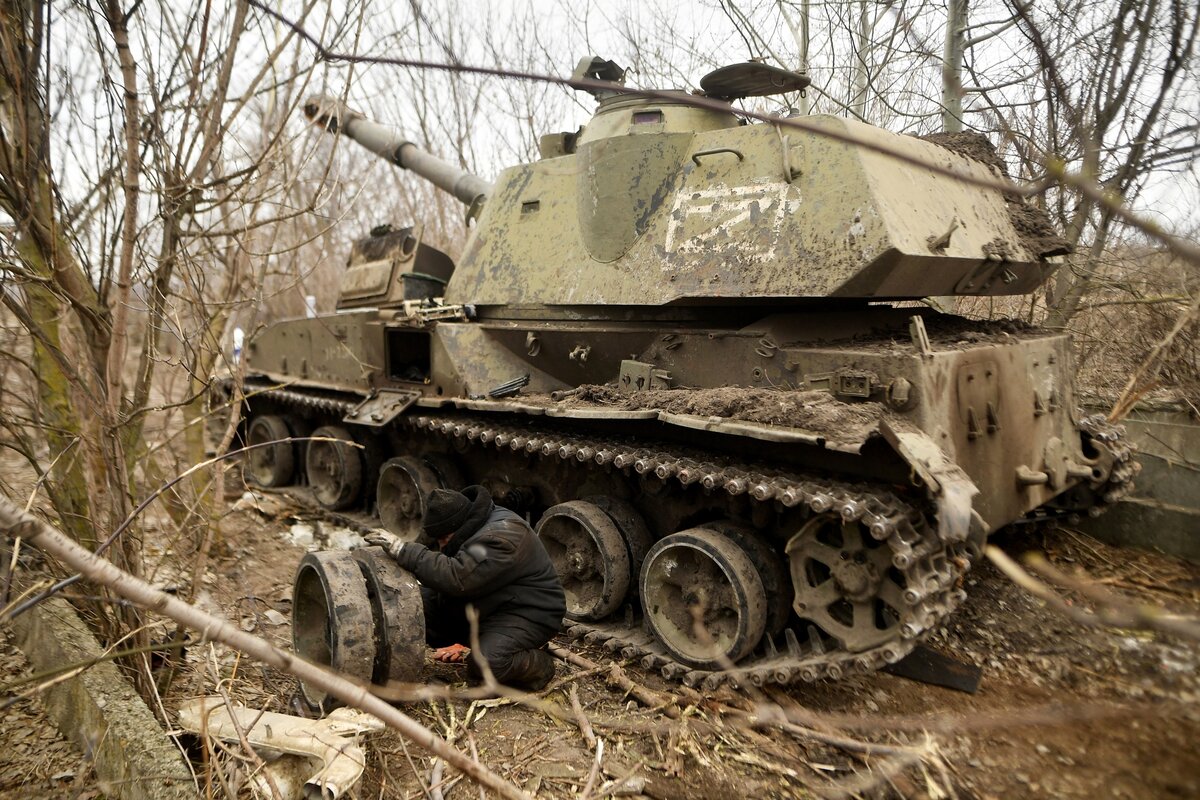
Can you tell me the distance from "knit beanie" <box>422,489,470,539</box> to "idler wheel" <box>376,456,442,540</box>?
251 cm

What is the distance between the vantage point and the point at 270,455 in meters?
9.63

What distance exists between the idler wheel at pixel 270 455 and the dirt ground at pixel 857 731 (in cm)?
423

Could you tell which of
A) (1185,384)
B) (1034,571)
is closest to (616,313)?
(1034,571)

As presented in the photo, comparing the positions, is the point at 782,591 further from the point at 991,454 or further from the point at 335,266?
the point at 335,266

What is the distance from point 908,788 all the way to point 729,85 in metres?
4.54

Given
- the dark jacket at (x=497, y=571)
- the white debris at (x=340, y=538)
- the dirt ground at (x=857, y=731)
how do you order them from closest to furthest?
the dirt ground at (x=857, y=731) → the dark jacket at (x=497, y=571) → the white debris at (x=340, y=538)

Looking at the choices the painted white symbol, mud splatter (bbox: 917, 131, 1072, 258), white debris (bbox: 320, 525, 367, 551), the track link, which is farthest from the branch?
white debris (bbox: 320, 525, 367, 551)

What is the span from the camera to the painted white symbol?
16.8ft

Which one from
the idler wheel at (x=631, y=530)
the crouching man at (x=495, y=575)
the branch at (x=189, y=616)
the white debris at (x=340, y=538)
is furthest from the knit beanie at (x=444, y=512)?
the white debris at (x=340, y=538)

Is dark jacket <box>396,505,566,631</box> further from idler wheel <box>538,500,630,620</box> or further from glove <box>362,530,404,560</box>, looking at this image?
idler wheel <box>538,500,630,620</box>

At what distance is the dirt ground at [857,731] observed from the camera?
3516 millimetres

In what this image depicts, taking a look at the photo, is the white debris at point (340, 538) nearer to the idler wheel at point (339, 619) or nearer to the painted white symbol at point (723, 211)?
the idler wheel at point (339, 619)

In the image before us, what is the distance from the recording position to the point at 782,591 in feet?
15.5

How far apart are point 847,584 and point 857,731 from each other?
28.7 inches
